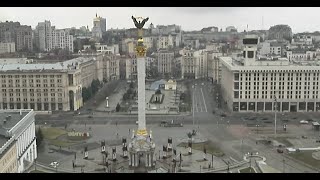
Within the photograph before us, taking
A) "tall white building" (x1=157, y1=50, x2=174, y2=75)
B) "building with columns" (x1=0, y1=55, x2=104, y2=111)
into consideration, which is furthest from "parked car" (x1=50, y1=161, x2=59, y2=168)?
"tall white building" (x1=157, y1=50, x2=174, y2=75)

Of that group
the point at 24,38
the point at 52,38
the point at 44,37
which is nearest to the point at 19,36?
the point at 24,38

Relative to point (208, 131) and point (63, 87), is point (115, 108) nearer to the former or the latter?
point (63, 87)

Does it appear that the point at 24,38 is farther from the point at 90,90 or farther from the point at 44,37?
the point at 90,90

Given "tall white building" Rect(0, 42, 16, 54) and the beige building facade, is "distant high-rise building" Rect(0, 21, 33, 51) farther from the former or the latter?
the beige building facade

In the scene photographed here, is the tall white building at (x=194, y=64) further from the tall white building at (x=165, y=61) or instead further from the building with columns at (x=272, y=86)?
the building with columns at (x=272, y=86)

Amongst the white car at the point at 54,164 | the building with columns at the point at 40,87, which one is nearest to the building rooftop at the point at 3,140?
the white car at the point at 54,164

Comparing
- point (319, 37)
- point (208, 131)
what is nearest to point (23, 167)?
point (208, 131)
